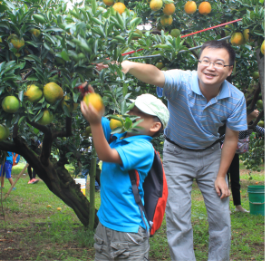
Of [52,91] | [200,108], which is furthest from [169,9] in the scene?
→ [52,91]

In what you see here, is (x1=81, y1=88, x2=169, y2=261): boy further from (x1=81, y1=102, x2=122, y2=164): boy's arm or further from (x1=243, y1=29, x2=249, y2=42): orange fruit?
(x1=243, y1=29, x2=249, y2=42): orange fruit

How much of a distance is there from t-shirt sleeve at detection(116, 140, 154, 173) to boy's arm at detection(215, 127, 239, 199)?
0.97 metres

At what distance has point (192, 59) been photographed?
3.45m

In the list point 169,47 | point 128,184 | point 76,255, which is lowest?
point 76,255

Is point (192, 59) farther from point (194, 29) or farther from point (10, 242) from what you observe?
point (10, 242)

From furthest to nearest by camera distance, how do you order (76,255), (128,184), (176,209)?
(76,255)
(176,209)
(128,184)

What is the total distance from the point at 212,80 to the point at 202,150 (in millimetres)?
564

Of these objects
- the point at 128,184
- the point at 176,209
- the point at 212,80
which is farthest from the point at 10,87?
the point at 176,209

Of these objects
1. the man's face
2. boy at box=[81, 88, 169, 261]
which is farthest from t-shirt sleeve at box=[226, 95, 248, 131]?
boy at box=[81, 88, 169, 261]

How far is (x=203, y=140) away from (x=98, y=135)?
1222mm

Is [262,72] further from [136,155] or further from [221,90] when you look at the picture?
[136,155]

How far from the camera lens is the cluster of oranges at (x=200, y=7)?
3088mm

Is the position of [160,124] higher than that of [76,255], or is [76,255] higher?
[160,124]

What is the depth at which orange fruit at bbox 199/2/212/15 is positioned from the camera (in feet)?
10.3
